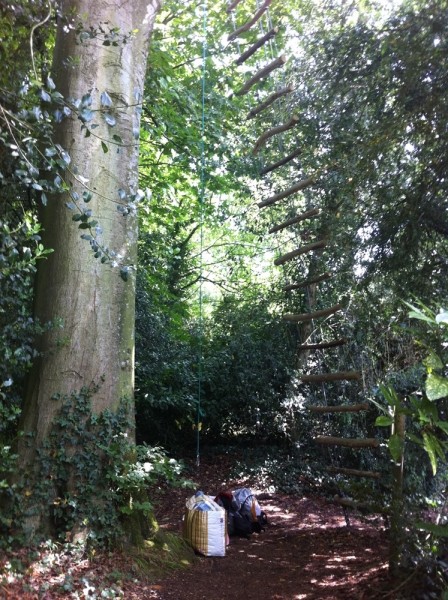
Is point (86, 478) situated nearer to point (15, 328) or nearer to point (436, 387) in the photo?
point (15, 328)

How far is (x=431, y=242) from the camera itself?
6.45 metres

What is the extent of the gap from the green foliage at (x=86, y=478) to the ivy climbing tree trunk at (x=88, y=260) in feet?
0.32

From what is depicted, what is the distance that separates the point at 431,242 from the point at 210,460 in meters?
7.05

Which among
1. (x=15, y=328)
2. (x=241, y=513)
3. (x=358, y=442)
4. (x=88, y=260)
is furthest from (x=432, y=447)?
(x=241, y=513)

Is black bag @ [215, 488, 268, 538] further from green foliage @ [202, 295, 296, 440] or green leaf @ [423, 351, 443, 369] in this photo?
green leaf @ [423, 351, 443, 369]

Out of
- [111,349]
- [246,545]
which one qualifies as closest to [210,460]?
[246,545]

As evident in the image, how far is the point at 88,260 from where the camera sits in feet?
18.3

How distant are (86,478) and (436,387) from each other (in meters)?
3.19

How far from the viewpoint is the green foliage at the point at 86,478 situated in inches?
203

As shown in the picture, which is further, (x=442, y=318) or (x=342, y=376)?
(x=342, y=376)

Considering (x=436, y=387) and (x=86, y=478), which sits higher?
(x=436, y=387)

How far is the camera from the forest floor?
4.63 m

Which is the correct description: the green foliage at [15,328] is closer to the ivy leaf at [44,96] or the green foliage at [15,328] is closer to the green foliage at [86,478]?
the green foliage at [86,478]

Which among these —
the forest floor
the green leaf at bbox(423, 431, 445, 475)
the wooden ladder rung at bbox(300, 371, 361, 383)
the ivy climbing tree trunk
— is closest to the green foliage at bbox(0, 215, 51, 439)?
the ivy climbing tree trunk
